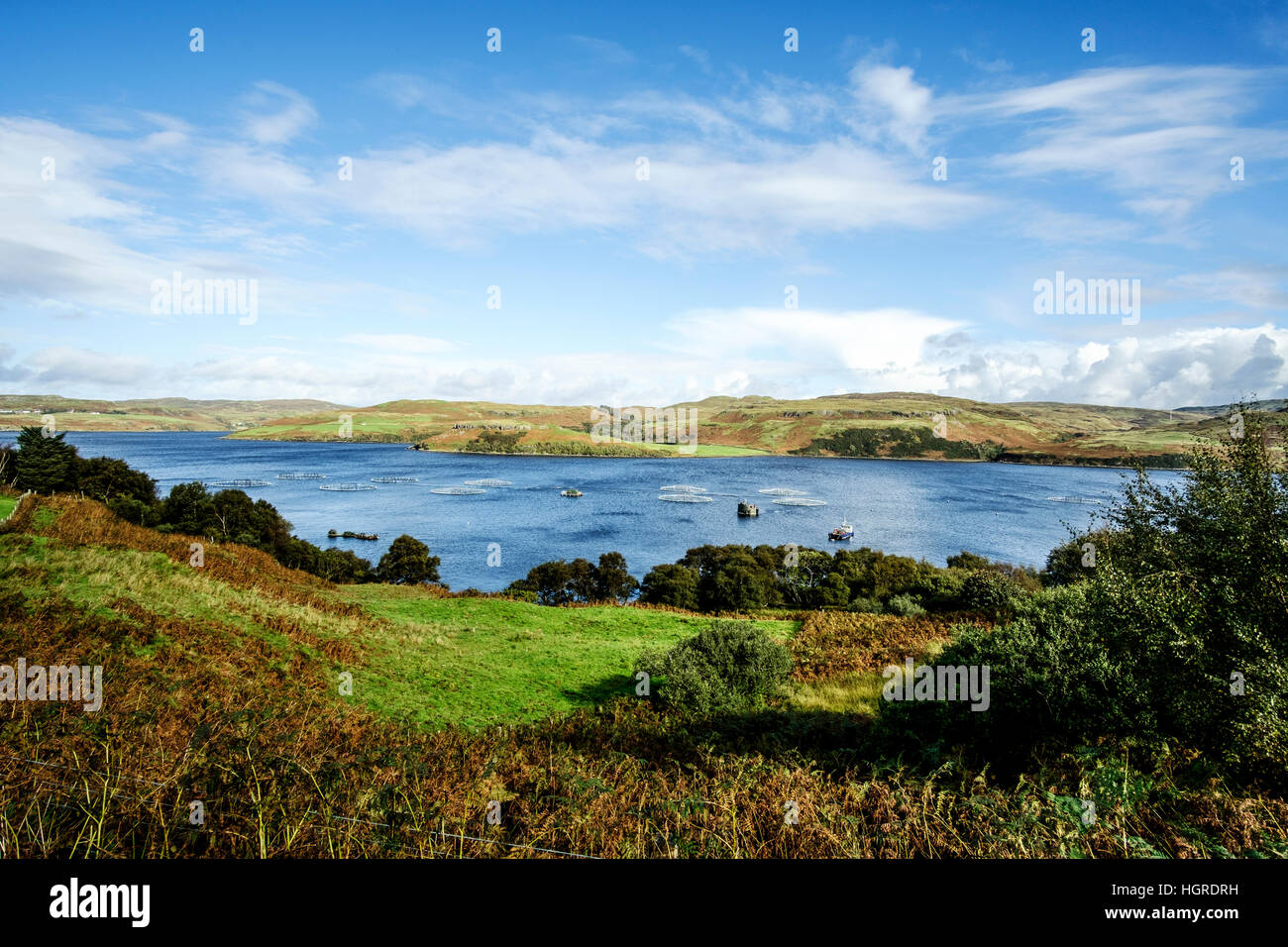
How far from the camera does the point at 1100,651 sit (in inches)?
333

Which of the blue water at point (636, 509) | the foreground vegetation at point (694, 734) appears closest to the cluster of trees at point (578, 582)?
the blue water at point (636, 509)

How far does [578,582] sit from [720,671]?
2985 centimetres

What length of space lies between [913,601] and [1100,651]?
885 inches

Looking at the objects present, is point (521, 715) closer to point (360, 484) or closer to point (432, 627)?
point (432, 627)

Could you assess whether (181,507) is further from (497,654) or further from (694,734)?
(694,734)

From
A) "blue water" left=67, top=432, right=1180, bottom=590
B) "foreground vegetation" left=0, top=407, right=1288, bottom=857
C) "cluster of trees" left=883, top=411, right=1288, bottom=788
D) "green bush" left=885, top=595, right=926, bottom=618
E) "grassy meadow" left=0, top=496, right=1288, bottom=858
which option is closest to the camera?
"grassy meadow" left=0, top=496, right=1288, bottom=858

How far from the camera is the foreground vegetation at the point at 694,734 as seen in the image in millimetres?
4961

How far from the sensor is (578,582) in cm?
4325

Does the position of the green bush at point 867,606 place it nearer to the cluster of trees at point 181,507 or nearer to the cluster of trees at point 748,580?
the cluster of trees at point 748,580

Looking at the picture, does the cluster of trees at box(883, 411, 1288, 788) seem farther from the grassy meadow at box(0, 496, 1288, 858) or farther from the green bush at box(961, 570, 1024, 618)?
the green bush at box(961, 570, 1024, 618)

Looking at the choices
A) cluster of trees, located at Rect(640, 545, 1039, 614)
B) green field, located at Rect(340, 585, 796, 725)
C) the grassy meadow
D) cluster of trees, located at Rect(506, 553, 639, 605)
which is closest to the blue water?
cluster of trees, located at Rect(506, 553, 639, 605)

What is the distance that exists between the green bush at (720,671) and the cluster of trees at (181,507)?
2831cm

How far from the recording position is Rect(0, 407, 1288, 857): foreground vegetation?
4.96m

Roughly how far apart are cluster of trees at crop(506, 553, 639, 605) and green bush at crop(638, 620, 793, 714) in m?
26.5
